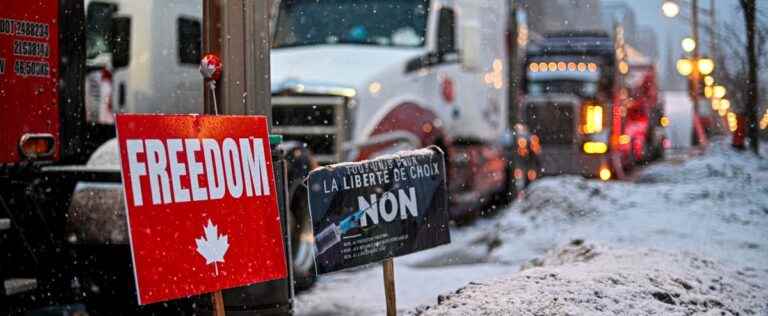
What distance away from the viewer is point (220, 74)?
5430mm

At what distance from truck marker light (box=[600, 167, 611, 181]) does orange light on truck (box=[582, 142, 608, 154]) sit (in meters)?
0.39

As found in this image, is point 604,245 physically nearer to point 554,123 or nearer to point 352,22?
point 352,22

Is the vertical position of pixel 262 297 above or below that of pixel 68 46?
below

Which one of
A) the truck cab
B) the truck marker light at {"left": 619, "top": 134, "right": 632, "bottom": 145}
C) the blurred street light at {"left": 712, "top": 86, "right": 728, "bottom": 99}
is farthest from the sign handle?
the truck marker light at {"left": 619, "top": 134, "right": 632, "bottom": 145}

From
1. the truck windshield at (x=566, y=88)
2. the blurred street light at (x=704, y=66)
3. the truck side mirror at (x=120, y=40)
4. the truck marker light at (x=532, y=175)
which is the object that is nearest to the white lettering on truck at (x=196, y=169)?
the truck side mirror at (x=120, y=40)

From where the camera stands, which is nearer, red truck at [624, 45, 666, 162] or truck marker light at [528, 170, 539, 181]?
truck marker light at [528, 170, 539, 181]

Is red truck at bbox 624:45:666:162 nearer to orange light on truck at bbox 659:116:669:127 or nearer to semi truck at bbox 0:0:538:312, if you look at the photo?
orange light on truck at bbox 659:116:669:127

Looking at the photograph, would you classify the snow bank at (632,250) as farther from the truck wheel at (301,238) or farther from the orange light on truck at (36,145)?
the orange light on truck at (36,145)

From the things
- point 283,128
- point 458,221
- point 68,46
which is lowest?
point 458,221

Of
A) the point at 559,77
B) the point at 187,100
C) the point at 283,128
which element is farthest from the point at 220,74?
the point at 559,77

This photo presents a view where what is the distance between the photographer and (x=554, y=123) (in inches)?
850

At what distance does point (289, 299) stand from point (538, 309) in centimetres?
139

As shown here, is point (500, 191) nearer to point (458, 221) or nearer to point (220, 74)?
point (458, 221)

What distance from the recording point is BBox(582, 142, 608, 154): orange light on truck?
21.0 meters
